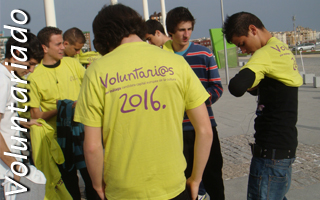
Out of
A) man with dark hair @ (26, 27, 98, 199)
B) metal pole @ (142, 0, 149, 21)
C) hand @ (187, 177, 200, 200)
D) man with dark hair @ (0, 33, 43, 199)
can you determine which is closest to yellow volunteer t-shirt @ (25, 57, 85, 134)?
man with dark hair @ (26, 27, 98, 199)

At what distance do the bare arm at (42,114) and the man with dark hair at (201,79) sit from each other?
1.46 metres

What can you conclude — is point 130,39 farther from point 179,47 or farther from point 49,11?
Result: point 49,11

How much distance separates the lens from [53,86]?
3.57 meters

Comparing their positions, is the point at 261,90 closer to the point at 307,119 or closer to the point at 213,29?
the point at 307,119

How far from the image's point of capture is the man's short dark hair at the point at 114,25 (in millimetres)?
1816

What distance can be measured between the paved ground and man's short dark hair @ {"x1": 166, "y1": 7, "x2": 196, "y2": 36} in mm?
1289

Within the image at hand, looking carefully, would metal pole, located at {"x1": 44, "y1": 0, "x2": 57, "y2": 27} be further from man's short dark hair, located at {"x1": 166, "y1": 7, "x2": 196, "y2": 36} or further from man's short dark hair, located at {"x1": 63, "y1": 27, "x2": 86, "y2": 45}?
man's short dark hair, located at {"x1": 166, "y1": 7, "x2": 196, "y2": 36}

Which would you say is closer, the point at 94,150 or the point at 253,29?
the point at 94,150

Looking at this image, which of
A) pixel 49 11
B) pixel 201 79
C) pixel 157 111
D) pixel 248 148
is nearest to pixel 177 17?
pixel 201 79

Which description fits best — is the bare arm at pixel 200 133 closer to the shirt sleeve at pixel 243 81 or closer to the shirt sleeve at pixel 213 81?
the shirt sleeve at pixel 243 81

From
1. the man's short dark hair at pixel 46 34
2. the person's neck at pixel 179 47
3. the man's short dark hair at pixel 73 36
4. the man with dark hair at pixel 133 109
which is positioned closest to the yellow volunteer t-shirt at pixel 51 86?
the man's short dark hair at pixel 46 34

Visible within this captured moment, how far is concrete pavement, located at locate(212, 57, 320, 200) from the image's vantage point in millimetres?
4148

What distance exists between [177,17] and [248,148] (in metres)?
3.34

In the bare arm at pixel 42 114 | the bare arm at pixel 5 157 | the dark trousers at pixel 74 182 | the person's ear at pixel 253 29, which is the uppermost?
the person's ear at pixel 253 29
